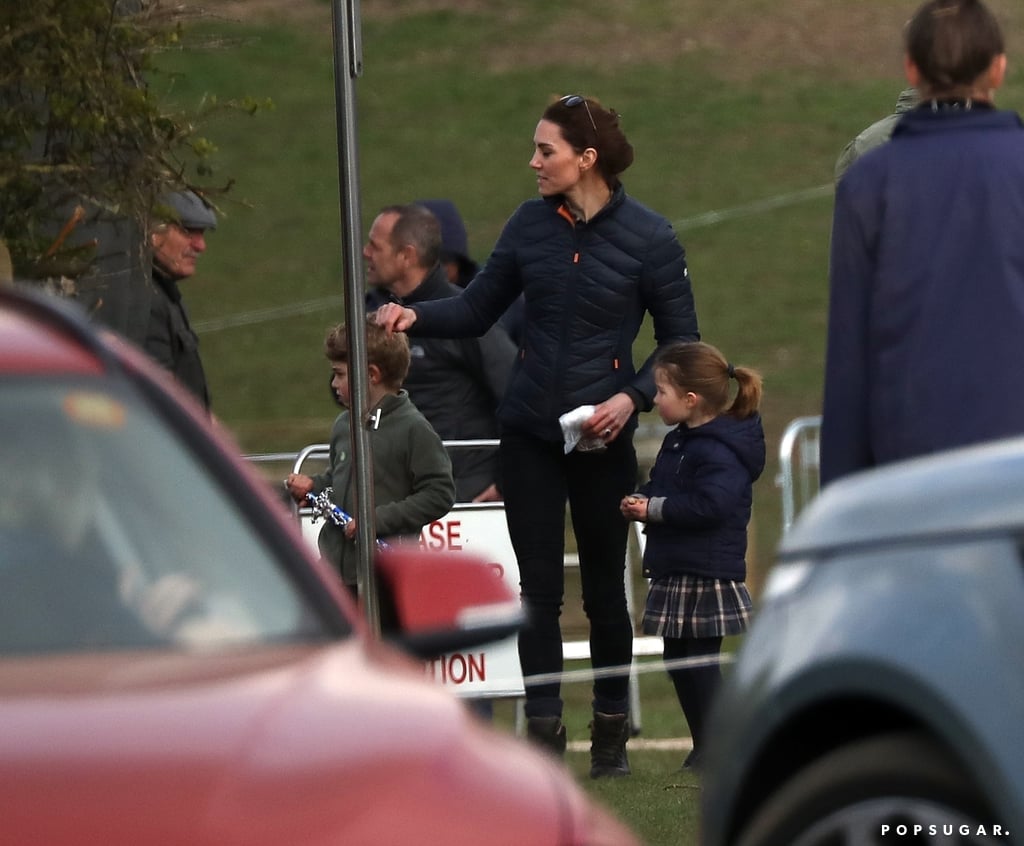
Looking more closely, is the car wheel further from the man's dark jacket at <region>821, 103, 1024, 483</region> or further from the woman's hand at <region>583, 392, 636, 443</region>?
the woman's hand at <region>583, 392, 636, 443</region>

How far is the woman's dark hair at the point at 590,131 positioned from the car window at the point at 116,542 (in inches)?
174

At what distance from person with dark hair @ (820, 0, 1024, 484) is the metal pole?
5.22ft

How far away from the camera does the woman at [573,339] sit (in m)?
7.66

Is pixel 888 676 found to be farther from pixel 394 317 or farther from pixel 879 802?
pixel 394 317

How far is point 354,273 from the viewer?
20.8 feet

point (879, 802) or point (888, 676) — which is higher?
point (888, 676)

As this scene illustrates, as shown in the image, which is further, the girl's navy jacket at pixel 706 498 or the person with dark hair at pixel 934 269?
the girl's navy jacket at pixel 706 498

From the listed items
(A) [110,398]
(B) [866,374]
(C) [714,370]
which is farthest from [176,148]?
(A) [110,398]

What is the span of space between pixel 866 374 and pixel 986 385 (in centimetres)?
27

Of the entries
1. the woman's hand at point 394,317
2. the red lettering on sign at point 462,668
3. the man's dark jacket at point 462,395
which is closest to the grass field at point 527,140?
the man's dark jacket at point 462,395

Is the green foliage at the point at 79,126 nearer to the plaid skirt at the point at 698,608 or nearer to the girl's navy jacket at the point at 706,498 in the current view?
the girl's navy jacket at the point at 706,498

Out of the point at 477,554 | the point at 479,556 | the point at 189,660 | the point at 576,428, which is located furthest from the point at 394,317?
the point at 189,660

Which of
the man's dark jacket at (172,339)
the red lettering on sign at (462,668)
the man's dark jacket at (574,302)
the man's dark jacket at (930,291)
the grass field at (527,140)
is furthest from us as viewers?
the grass field at (527,140)

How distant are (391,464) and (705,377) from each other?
3.56 feet
